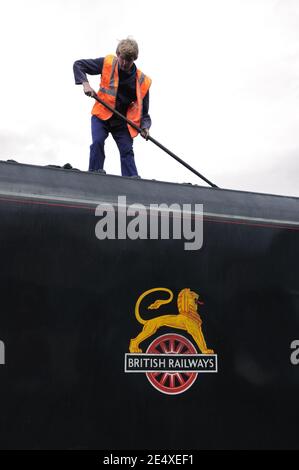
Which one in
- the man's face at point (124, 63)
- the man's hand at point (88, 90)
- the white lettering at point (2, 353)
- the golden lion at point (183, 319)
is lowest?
the white lettering at point (2, 353)

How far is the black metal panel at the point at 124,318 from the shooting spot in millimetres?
2500

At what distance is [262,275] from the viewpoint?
293 centimetres

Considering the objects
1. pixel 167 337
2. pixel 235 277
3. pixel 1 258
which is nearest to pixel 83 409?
pixel 167 337

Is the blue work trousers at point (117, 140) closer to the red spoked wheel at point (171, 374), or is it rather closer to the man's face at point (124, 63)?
the man's face at point (124, 63)

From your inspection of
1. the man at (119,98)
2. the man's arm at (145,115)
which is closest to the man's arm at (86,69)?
the man at (119,98)

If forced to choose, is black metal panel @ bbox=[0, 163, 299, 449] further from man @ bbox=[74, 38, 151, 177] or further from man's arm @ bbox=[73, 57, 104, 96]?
man's arm @ bbox=[73, 57, 104, 96]

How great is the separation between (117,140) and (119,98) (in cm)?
28

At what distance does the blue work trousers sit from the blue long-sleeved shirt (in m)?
0.13

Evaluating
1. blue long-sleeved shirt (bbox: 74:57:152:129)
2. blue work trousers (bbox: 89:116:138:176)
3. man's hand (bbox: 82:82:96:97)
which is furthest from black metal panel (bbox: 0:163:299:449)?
blue long-sleeved shirt (bbox: 74:57:152:129)

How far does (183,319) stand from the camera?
274 cm

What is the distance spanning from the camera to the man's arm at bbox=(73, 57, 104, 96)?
Result: 12.0 ft

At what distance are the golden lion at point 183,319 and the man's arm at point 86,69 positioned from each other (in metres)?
1.59
